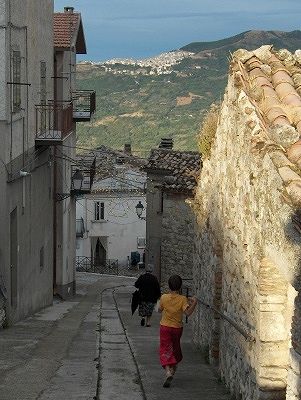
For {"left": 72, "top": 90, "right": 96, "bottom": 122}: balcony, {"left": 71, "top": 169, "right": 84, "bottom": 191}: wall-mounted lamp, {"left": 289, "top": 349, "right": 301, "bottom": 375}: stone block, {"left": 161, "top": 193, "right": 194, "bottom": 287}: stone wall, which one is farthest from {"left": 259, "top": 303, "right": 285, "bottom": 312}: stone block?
{"left": 72, "top": 90, "right": 96, "bottom": 122}: balcony

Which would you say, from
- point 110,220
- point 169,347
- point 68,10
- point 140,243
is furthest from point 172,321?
point 140,243

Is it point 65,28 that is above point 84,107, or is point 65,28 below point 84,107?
above

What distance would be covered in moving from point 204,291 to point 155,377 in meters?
2.00

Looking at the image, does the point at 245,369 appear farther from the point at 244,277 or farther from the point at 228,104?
the point at 228,104

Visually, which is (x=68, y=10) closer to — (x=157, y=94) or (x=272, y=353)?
(x=272, y=353)

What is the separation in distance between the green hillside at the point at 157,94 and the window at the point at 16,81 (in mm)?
47829

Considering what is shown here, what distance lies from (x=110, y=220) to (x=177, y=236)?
110ft

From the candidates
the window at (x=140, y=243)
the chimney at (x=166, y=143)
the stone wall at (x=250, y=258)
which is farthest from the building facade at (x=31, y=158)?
the window at (x=140, y=243)

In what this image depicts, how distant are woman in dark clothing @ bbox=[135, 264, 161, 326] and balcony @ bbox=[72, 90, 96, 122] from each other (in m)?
12.9

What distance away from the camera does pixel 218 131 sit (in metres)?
11.1

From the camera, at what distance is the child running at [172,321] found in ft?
33.6

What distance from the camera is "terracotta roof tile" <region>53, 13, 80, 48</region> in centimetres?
2831

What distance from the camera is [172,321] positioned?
34.0 ft

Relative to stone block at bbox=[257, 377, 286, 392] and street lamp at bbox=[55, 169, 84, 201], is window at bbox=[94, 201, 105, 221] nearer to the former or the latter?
street lamp at bbox=[55, 169, 84, 201]
